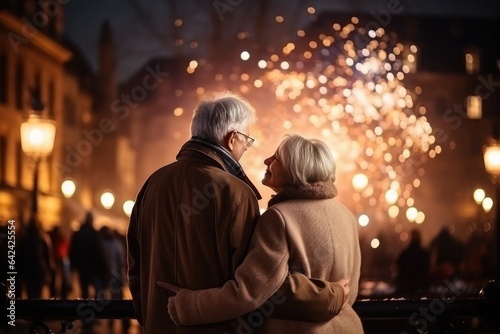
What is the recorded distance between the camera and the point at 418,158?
27.8 m

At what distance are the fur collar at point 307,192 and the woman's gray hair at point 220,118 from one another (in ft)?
1.28

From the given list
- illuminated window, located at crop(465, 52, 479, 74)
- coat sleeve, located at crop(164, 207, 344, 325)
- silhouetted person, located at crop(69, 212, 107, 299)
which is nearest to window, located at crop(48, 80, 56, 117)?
silhouetted person, located at crop(69, 212, 107, 299)

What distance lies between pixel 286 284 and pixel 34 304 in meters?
1.87

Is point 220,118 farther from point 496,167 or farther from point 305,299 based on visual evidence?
point 496,167

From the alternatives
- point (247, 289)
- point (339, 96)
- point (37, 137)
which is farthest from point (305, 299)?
point (339, 96)

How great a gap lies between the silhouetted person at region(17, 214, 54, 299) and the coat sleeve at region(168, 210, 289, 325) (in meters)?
12.9

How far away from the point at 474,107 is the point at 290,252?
85.0m

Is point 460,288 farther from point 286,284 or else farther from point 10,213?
point 10,213

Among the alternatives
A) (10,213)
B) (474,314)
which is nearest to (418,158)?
(10,213)

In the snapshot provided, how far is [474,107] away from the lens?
88.6 meters

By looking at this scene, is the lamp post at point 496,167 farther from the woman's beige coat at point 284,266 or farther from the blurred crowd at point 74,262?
the woman's beige coat at point 284,266

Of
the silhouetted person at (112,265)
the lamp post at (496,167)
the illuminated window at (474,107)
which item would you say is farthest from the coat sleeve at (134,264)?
the illuminated window at (474,107)

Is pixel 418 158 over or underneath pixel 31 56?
underneath

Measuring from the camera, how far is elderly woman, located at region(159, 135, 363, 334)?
5.46 meters
